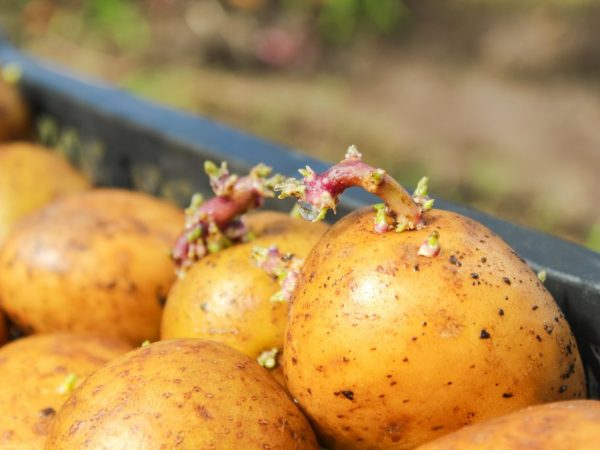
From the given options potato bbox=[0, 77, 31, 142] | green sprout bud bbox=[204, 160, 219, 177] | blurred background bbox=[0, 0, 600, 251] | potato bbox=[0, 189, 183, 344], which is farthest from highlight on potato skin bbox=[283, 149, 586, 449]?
blurred background bbox=[0, 0, 600, 251]

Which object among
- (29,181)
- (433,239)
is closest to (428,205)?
(433,239)

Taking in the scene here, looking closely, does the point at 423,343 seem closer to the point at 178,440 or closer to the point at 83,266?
the point at 178,440

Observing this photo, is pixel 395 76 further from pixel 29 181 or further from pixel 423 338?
pixel 423 338

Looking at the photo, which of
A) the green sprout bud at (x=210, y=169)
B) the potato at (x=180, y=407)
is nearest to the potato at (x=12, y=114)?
the green sprout bud at (x=210, y=169)

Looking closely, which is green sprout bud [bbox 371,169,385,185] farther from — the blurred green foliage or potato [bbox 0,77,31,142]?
the blurred green foliage

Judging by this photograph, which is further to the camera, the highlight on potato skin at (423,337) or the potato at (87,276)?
the potato at (87,276)

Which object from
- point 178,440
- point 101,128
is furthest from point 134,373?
point 101,128

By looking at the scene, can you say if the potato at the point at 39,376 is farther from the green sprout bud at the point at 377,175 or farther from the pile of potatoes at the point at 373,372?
the green sprout bud at the point at 377,175
